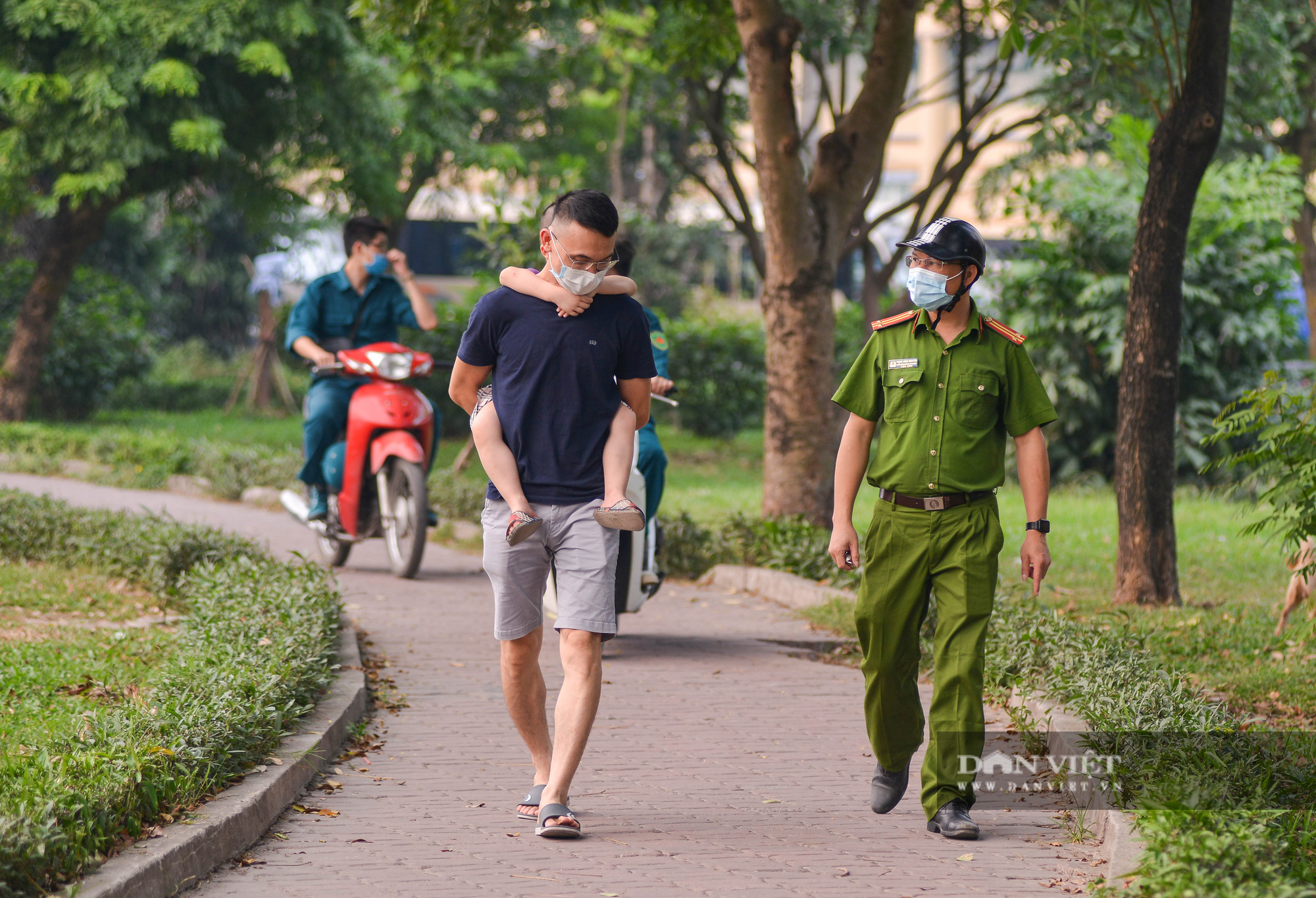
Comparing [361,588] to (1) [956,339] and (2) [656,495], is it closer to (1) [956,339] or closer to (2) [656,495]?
(2) [656,495]

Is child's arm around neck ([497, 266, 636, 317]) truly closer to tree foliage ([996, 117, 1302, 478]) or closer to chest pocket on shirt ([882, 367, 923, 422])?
chest pocket on shirt ([882, 367, 923, 422])

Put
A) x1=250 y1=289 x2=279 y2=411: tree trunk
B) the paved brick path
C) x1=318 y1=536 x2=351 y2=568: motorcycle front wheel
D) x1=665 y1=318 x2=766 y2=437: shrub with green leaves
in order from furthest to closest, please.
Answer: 1. x1=250 y1=289 x2=279 y2=411: tree trunk
2. x1=665 y1=318 x2=766 y2=437: shrub with green leaves
3. x1=318 y1=536 x2=351 y2=568: motorcycle front wheel
4. the paved brick path

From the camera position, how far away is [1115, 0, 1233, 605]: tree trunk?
7.79m

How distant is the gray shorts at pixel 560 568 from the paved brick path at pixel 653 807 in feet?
2.23

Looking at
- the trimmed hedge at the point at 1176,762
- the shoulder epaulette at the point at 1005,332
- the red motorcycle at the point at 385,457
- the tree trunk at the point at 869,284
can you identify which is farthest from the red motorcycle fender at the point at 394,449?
the tree trunk at the point at 869,284

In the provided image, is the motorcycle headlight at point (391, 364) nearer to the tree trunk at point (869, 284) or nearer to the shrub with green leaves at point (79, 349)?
the tree trunk at point (869, 284)

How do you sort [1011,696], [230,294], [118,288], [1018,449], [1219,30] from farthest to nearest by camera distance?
1. [230,294]
2. [118,288]
3. [1219,30]
4. [1011,696]
5. [1018,449]

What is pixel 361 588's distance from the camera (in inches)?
360

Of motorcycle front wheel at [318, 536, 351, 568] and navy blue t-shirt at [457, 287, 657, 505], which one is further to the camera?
motorcycle front wheel at [318, 536, 351, 568]

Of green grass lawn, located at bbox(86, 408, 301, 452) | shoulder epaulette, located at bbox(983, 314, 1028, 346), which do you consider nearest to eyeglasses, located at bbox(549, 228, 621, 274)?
shoulder epaulette, located at bbox(983, 314, 1028, 346)

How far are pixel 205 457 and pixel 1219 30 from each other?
1066 centimetres

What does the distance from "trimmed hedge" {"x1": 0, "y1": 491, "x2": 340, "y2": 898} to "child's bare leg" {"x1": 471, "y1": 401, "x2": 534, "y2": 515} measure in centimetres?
125

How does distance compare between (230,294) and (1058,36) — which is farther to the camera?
(230,294)

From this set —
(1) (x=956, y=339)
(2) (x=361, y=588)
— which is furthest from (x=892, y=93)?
(1) (x=956, y=339)
